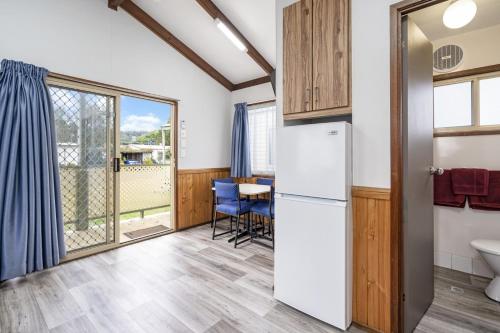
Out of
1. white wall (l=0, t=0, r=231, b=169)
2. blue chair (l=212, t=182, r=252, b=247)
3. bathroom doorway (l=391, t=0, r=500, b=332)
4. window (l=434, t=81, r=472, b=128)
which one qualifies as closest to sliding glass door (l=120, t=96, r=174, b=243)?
white wall (l=0, t=0, r=231, b=169)

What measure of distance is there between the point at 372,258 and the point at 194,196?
3146 millimetres

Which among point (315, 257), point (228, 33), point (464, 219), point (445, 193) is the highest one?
point (228, 33)

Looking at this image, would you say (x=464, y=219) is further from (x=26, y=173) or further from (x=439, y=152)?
(x=26, y=173)

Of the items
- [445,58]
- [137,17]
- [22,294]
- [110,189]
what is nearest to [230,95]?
[137,17]

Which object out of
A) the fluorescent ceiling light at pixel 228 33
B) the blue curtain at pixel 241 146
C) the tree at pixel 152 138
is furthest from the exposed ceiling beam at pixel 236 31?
the tree at pixel 152 138

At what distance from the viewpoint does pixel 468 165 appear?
7.86ft

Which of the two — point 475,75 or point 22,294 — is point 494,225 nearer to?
point 475,75

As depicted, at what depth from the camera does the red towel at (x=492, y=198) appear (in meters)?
2.21

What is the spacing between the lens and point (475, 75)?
239 cm

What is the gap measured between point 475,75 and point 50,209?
4.60 metres

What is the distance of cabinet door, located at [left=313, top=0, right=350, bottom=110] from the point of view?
166 cm

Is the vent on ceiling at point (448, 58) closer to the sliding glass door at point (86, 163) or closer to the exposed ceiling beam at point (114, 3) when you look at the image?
the exposed ceiling beam at point (114, 3)

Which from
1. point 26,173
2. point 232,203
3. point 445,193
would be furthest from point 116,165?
point 445,193

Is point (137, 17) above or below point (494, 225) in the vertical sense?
above
